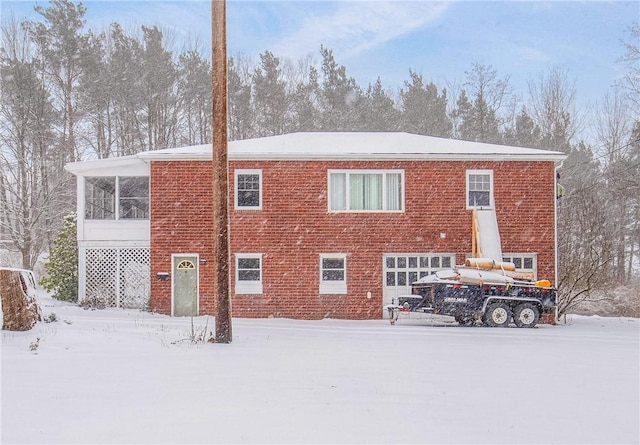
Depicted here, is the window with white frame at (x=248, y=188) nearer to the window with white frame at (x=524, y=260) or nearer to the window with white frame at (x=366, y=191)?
the window with white frame at (x=366, y=191)

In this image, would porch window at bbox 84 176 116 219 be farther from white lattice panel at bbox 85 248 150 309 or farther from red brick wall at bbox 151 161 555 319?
red brick wall at bbox 151 161 555 319

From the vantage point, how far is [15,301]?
10.6 m

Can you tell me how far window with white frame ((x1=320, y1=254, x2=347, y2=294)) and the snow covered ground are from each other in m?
6.84

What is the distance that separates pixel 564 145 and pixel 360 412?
38.1 metres

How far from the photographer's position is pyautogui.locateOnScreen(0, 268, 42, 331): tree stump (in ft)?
34.5

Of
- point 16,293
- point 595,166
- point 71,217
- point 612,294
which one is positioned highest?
point 595,166

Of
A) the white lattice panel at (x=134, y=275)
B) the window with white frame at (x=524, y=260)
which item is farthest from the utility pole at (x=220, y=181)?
the window with white frame at (x=524, y=260)

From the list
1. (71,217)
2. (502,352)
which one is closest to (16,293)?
(502,352)

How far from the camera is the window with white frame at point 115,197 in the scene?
21500mm

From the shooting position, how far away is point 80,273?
20812mm

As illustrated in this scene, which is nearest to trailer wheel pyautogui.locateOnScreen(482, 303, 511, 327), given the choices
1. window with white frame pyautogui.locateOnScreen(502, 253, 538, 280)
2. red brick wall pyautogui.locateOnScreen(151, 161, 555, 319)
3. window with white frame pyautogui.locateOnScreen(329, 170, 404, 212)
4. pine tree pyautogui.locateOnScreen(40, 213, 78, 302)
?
red brick wall pyautogui.locateOnScreen(151, 161, 555, 319)

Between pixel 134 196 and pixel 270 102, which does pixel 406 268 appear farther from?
pixel 270 102

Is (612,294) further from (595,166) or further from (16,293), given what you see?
(16,293)

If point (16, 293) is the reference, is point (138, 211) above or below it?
above
